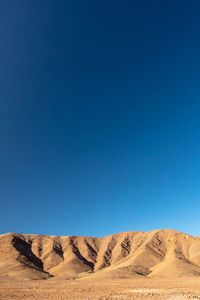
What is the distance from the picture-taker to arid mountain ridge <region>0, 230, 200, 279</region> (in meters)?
85.2

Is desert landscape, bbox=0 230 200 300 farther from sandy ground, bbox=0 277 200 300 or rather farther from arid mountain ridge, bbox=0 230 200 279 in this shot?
sandy ground, bbox=0 277 200 300

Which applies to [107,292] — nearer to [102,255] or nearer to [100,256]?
[102,255]

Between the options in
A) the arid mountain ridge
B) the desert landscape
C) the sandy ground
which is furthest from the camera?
the arid mountain ridge

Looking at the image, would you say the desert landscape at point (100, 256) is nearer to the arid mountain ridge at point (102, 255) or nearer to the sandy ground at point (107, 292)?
the arid mountain ridge at point (102, 255)

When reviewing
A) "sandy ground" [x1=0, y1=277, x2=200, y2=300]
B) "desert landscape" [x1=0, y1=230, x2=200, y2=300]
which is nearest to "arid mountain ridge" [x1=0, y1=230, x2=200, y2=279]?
"desert landscape" [x1=0, y1=230, x2=200, y2=300]

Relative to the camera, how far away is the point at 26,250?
389 feet

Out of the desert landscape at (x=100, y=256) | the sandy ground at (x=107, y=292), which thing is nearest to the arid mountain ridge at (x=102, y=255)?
the desert landscape at (x=100, y=256)

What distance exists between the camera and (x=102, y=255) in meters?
121

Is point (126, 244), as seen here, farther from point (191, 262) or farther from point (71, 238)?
point (191, 262)

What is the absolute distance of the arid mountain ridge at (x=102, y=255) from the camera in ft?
280

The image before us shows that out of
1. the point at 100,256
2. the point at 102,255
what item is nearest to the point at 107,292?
the point at 102,255

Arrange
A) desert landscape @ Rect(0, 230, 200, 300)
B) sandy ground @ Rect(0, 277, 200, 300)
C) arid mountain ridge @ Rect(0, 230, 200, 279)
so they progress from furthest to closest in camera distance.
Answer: arid mountain ridge @ Rect(0, 230, 200, 279), desert landscape @ Rect(0, 230, 200, 300), sandy ground @ Rect(0, 277, 200, 300)

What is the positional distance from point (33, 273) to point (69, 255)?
31.4 m

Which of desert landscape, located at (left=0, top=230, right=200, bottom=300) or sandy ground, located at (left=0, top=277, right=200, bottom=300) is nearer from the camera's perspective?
sandy ground, located at (left=0, top=277, right=200, bottom=300)
